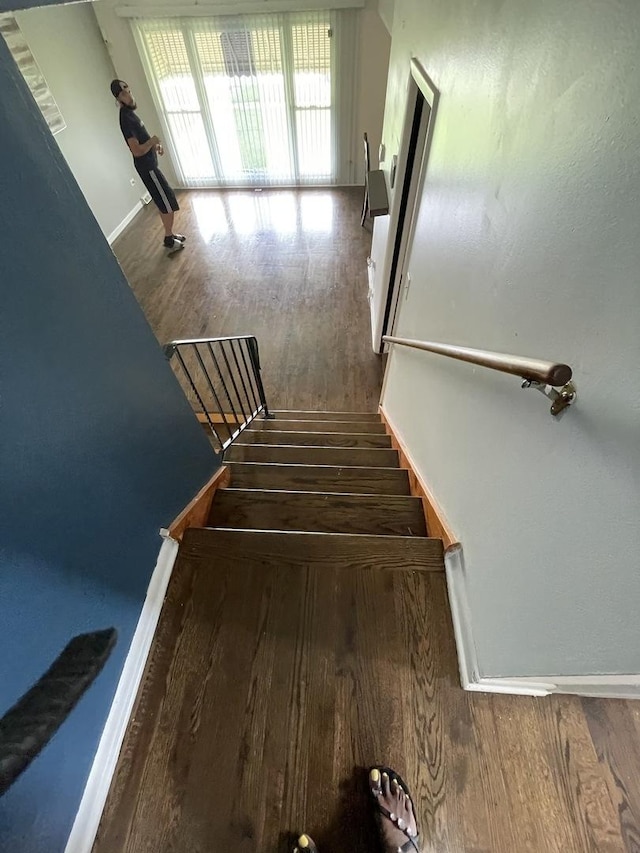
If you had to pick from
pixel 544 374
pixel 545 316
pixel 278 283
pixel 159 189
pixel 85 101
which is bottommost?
pixel 544 374

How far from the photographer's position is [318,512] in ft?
5.76

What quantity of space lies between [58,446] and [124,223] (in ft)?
18.4

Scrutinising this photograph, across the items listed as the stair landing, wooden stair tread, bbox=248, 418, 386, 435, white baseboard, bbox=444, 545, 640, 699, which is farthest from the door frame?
the stair landing

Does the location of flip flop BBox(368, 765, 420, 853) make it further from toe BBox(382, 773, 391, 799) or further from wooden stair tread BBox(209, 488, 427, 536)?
wooden stair tread BBox(209, 488, 427, 536)

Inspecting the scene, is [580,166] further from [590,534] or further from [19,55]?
[19,55]

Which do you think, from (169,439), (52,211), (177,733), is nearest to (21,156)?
(52,211)

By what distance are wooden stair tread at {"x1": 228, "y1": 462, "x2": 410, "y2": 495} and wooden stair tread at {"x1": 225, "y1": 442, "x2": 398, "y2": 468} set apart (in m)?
0.17

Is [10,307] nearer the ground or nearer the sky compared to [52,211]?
nearer the ground

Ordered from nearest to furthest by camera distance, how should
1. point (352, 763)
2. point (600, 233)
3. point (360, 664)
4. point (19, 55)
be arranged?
point (600, 233) → point (352, 763) → point (360, 664) → point (19, 55)

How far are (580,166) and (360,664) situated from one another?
133 centimetres

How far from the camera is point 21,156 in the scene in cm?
78

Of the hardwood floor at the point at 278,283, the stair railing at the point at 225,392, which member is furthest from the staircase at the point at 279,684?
the hardwood floor at the point at 278,283

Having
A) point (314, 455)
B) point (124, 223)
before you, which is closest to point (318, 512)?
point (314, 455)

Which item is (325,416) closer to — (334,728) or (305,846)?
(334,728)
